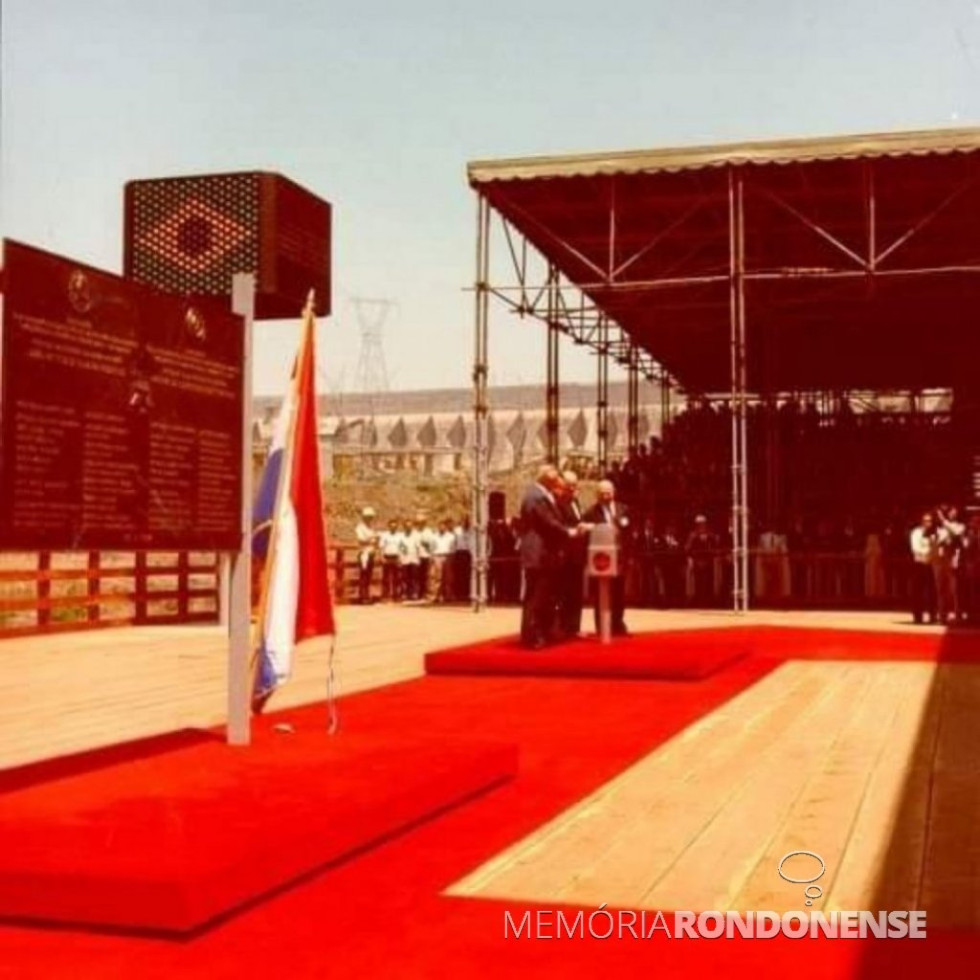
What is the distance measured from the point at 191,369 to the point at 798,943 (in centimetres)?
330

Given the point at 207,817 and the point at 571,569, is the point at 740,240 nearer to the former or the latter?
the point at 571,569

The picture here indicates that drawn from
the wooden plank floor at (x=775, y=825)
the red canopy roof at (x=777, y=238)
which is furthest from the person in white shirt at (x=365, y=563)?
the wooden plank floor at (x=775, y=825)

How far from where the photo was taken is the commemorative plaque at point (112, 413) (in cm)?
491

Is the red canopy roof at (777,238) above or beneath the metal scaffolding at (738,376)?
above

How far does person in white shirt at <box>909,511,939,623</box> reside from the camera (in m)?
18.0

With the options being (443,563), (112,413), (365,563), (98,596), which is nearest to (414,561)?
(443,563)

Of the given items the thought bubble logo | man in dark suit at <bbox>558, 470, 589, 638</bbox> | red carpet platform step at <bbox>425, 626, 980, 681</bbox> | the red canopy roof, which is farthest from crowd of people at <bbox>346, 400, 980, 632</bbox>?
the thought bubble logo

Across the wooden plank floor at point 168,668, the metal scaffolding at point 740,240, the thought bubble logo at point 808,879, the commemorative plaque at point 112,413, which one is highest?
the metal scaffolding at point 740,240

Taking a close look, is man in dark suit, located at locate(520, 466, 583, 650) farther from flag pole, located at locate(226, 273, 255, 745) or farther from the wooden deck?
flag pole, located at locate(226, 273, 255, 745)

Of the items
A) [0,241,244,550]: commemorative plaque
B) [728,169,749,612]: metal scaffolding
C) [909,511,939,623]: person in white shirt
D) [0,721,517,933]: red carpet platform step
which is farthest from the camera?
[728,169,749,612]: metal scaffolding

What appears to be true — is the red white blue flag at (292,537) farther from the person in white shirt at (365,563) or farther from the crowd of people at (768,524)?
the person in white shirt at (365,563)

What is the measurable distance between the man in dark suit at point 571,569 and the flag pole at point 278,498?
6.66 m

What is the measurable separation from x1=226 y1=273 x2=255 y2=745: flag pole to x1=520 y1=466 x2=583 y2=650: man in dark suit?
6.34 meters

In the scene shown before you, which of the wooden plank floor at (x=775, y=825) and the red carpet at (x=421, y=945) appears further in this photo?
the wooden plank floor at (x=775, y=825)
